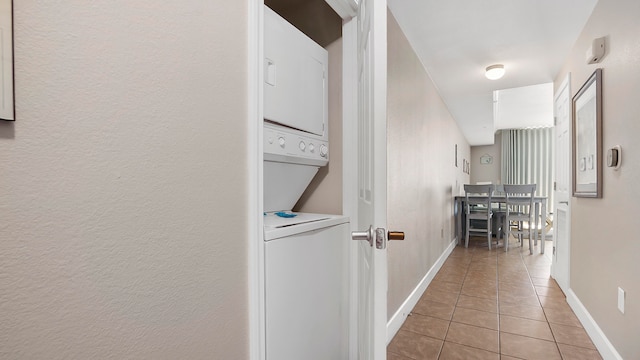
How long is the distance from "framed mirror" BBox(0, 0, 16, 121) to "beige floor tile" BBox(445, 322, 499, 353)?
2491 millimetres

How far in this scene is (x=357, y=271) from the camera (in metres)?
1.46

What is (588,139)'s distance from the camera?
2.23 metres

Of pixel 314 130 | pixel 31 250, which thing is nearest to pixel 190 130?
pixel 31 250

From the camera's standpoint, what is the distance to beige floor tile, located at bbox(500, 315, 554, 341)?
87.5 inches

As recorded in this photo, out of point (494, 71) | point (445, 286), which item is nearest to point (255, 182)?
point (445, 286)

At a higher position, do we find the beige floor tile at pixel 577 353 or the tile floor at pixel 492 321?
the beige floor tile at pixel 577 353

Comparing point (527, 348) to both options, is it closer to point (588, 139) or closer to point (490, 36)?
point (588, 139)

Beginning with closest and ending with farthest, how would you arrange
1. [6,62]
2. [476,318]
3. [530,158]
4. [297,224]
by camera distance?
[6,62] → [297,224] → [476,318] → [530,158]

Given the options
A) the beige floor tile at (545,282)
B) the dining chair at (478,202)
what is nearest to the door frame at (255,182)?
the beige floor tile at (545,282)

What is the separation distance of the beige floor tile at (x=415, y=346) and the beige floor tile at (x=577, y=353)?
29.7 inches

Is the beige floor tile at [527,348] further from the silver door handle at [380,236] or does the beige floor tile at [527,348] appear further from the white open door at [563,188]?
the silver door handle at [380,236]

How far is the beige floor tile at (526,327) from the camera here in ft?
7.29

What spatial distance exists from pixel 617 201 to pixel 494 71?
1.98m

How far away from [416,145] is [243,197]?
241cm
